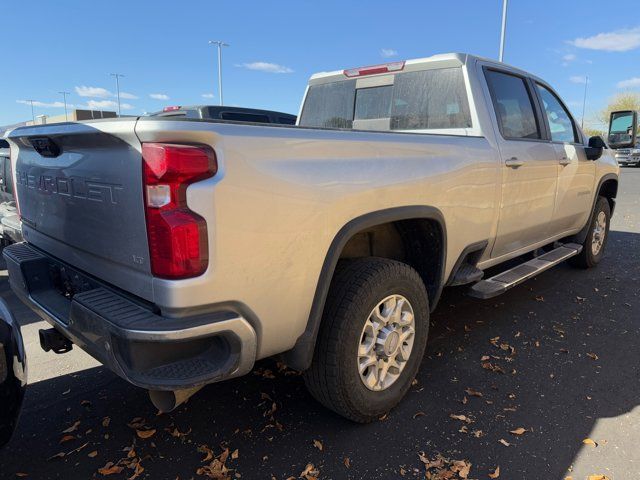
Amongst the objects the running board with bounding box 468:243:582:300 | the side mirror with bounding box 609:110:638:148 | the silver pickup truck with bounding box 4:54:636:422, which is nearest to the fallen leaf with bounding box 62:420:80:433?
the silver pickup truck with bounding box 4:54:636:422

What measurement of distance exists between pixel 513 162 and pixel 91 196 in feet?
9.13

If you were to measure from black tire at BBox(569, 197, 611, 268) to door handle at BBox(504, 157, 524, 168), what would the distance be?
2420 millimetres

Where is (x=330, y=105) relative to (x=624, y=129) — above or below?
above

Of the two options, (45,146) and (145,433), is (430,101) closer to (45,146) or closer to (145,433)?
(45,146)

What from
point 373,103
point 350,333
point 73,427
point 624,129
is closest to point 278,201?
point 350,333

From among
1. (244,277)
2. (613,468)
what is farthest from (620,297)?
(244,277)

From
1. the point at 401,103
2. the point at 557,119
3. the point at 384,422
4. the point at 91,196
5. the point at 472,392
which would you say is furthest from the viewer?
the point at 557,119

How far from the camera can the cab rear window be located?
11.3ft

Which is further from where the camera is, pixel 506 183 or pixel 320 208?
pixel 506 183

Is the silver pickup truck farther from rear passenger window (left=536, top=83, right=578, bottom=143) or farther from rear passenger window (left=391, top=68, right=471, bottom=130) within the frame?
rear passenger window (left=536, top=83, right=578, bottom=143)

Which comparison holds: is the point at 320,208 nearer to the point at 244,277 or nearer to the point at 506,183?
the point at 244,277

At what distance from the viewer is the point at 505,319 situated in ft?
13.7

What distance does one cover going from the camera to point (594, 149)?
15.4 ft

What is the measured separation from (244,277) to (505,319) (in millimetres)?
3053
